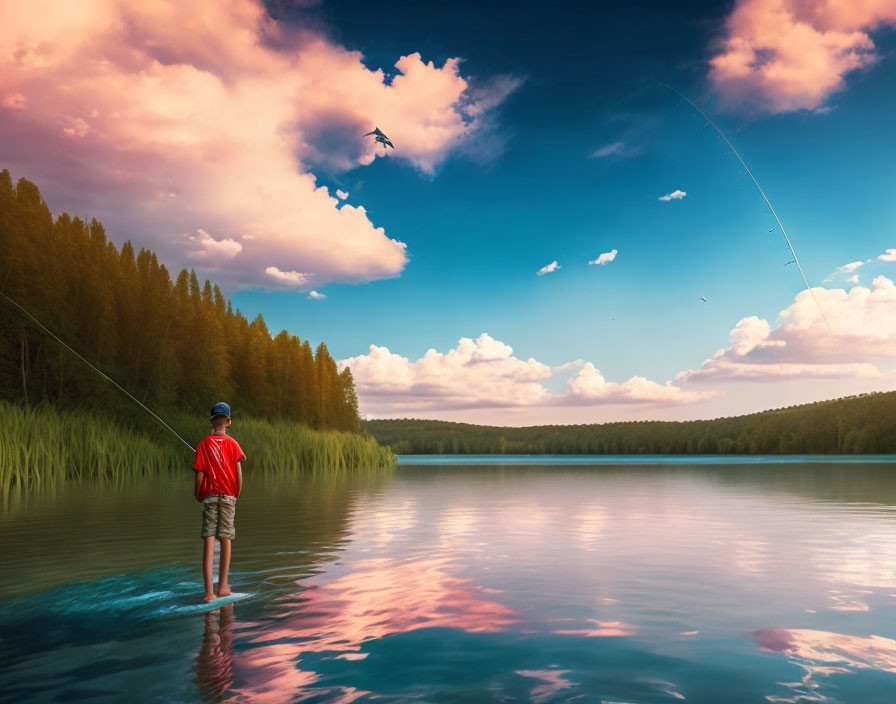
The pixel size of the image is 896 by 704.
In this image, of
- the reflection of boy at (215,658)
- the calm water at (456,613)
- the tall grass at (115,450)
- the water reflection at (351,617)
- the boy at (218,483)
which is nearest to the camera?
the reflection of boy at (215,658)

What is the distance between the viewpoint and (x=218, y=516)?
9.51 metres

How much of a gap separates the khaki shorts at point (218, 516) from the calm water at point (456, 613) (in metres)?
0.81

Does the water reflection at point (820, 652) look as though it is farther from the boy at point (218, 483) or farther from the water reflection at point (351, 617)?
the boy at point (218, 483)

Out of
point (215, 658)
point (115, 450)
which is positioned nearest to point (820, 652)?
point (215, 658)

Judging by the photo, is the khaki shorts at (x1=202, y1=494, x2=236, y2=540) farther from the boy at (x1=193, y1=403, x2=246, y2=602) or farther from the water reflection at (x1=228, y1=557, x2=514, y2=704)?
the water reflection at (x1=228, y1=557, x2=514, y2=704)

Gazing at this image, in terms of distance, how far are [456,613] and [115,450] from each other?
95.2 feet

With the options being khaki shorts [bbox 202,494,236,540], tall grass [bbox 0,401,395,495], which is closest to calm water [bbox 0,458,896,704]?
khaki shorts [bbox 202,494,236,540]

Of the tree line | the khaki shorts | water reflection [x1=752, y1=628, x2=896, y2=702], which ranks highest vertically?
the tree line

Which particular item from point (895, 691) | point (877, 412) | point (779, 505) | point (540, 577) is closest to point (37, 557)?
point (540, 577)

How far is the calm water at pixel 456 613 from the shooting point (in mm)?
5824

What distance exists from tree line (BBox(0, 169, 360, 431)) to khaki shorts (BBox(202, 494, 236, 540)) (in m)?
33.1

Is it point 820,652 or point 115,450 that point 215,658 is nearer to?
point 820,652

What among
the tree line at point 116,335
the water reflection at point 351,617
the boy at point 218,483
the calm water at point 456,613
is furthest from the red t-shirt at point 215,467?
the tree line at point 116,335

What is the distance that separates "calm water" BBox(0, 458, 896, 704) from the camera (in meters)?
5.82
